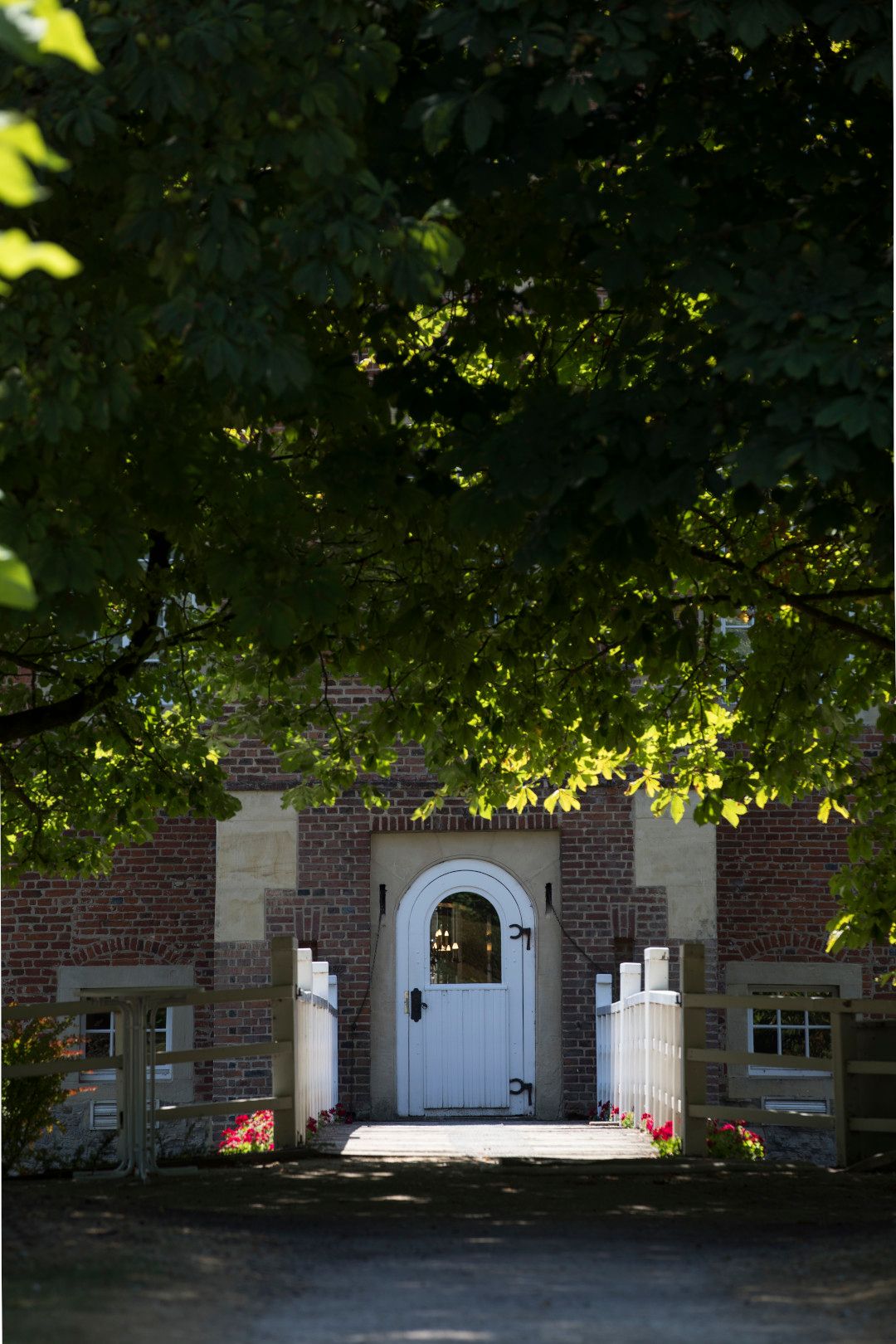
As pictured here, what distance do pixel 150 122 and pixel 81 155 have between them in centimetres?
48

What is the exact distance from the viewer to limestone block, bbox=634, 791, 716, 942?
1542 centimetres

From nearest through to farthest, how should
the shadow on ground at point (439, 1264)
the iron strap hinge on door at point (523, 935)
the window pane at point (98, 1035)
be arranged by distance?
the shadow on ground at point (439, 1264)
the iron strap hinge on door at point (523, 935)
the window pane at point (98, 1035)

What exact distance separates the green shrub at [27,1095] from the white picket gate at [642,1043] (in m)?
4.37

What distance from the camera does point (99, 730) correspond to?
36.6 ft

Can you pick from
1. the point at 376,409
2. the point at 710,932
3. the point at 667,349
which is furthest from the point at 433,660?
the point at 710,932

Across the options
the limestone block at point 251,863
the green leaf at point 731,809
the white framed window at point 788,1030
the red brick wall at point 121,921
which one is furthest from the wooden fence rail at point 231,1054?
the white framed window at point 788,1030

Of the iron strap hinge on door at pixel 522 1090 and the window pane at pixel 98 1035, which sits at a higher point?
the window pane at pixel 98 1035

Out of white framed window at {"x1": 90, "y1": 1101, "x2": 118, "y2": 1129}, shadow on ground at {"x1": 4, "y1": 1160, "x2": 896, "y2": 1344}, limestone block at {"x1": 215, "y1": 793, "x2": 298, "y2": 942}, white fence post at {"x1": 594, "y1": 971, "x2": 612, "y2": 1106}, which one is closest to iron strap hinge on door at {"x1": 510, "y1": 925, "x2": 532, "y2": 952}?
white fence post at {"x1": 594, "y1": 971, "x2": 612, "y2": 1106}

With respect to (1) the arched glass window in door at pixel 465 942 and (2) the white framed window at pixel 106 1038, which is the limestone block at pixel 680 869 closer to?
(1) the arched glass window in door at pixel 465 942

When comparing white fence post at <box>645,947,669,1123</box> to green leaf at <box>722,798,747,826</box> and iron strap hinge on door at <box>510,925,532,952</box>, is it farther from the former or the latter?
iron strap hinge on door at <box>510,925,532,952</box>

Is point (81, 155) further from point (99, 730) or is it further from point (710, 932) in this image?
point (710, 932)

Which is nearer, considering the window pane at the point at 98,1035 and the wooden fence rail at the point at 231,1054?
the wooden fence rail at the point at 231,1054

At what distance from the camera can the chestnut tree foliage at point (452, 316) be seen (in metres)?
4.91

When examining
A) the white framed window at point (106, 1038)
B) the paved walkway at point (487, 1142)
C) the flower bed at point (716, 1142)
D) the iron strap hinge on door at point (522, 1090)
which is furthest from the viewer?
the white framed window at point (106, 1038)
